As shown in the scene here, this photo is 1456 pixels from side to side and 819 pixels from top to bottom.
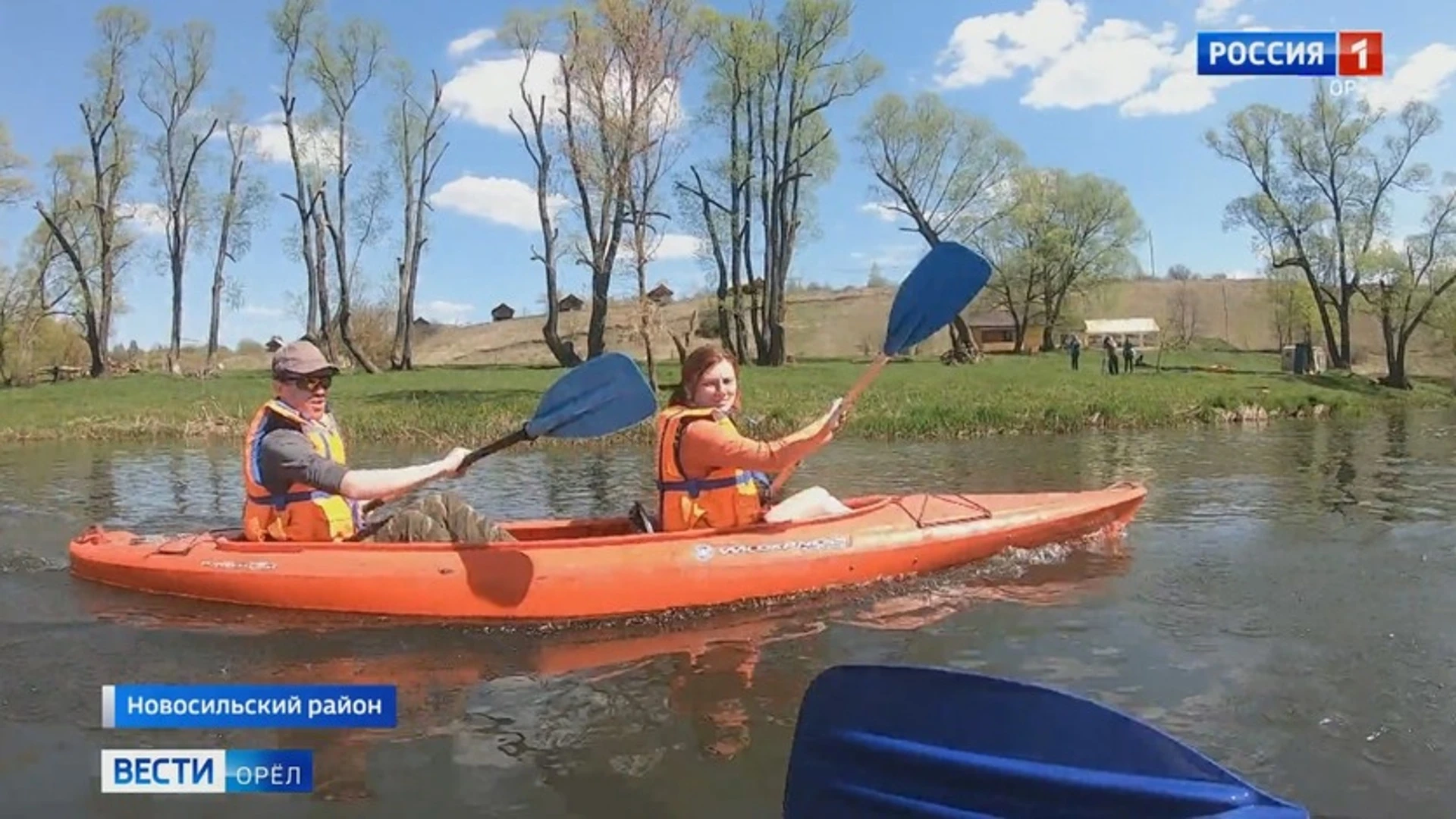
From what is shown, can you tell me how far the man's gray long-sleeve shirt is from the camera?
546cm

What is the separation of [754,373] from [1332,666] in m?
24.3

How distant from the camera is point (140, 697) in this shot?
4.84 metres

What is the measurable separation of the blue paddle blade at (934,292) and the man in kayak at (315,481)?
8.49ft

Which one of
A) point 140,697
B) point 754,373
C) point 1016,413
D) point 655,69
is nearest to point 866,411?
point 1016,413

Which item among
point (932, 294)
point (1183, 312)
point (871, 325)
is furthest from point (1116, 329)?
point (932, 294)

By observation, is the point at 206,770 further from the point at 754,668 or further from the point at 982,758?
the point at 982,758

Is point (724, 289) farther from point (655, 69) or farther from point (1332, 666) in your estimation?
point (1332, 666)

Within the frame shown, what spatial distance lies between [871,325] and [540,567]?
172 feet

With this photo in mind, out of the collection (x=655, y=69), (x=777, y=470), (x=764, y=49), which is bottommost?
(x=777, y=470)

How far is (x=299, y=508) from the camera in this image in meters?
5.87

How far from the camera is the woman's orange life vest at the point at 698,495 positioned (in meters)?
6.04

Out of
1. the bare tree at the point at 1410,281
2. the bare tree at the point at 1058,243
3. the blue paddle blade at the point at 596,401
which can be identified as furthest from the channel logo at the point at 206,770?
the bare tree at the point at 1058,243

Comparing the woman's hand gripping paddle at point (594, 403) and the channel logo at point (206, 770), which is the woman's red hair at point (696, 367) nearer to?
the woman's hand gripping paddle at point (594, 403)

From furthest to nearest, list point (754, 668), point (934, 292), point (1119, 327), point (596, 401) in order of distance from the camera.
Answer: point (1119, 327)
point (934, 292)
point (596, 401)
point (754, 668)
